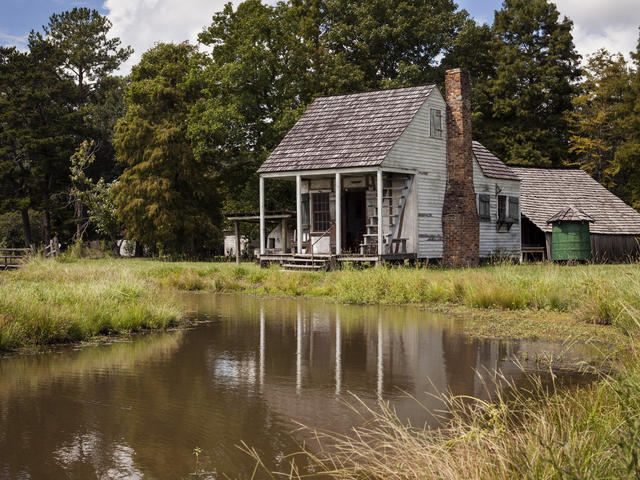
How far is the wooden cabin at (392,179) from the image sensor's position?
2720 centimetres

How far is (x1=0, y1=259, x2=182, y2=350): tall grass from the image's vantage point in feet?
37.5

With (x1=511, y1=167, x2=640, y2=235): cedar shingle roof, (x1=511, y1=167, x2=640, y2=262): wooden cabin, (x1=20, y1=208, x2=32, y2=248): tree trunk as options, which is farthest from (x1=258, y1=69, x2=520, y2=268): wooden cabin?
(x1=20, y1=208, x2=32, y2=248): tree trunk

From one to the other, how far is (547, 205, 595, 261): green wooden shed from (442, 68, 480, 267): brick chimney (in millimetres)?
3986

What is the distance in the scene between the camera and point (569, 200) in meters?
34.9

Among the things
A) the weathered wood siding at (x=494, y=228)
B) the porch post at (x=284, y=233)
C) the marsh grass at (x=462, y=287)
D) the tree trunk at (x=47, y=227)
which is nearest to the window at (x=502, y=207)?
the weathered wood siding at (x=494, y=228)

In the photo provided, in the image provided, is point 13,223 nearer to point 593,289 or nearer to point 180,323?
point 180,323

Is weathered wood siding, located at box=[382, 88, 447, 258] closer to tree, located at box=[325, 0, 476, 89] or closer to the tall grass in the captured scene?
the tall grass

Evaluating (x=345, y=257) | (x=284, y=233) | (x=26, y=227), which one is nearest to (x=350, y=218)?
(x=284, y=233)

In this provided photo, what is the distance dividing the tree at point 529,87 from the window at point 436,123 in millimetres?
16370

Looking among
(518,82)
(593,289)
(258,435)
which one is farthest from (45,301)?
(518,82)

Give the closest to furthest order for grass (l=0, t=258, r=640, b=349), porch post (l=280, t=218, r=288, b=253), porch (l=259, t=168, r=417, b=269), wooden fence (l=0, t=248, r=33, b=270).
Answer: grass (l=0, t=258, r=640, b=349), porch (l=259, t=168, r=417, b=269), wooden fence (l=0, t=248, r=33, b=270), porch post (l=280, t=218, r=288, b=253)

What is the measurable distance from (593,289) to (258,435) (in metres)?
9.03

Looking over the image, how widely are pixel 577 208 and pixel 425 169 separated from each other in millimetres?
8956

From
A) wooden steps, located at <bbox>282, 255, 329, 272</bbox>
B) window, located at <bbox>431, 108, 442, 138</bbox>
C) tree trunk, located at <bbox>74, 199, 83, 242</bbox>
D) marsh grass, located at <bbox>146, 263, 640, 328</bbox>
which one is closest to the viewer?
marsh grass, located at <bbox>146, 263, 640, 328</bbox>
